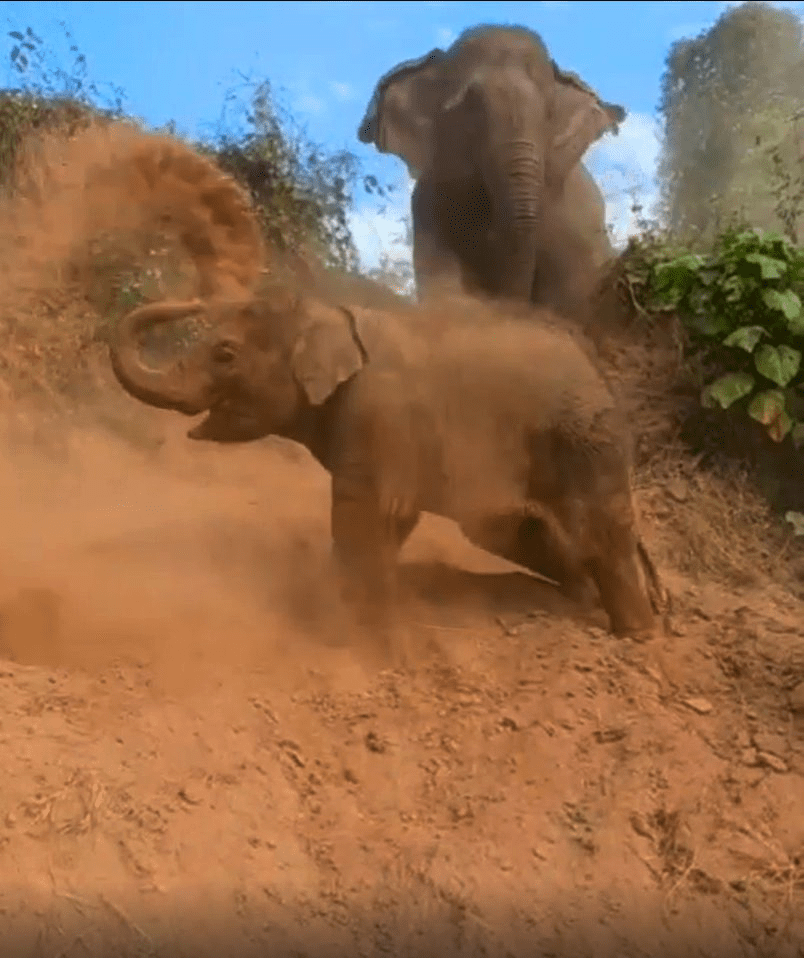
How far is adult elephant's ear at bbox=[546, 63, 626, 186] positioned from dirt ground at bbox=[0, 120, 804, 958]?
9.35ft

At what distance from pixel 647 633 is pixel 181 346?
6.52 ft

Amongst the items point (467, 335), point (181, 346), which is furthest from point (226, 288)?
point (467, 335)

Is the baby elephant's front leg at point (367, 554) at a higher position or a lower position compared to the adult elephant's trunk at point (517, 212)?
lower

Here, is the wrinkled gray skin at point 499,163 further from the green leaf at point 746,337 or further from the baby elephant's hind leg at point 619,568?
the baby elephant's hind leg at point 619,568

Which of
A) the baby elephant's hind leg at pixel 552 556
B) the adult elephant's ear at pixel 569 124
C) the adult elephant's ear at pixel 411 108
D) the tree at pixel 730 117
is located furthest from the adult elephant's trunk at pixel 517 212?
the baby elephant's hind leg at pixel 552 556

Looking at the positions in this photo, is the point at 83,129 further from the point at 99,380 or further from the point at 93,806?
the point at 93,806

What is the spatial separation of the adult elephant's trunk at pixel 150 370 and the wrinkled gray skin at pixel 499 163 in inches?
111

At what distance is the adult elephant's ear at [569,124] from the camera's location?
24.2 feet

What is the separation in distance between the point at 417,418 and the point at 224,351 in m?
0.68

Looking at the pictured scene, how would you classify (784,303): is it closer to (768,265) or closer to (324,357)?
(768,265)

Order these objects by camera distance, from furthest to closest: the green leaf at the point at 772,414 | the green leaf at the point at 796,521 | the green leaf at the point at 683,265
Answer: the green leaf at the point at 683,265 → the green leaf at the point at 772,414 → the green leaf at the point at 796,521

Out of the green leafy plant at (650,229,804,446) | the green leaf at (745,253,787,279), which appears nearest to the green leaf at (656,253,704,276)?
the green leafy plant at (650,229,804,446)

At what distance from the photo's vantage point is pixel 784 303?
601 cm

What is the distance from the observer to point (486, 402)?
4391mm
